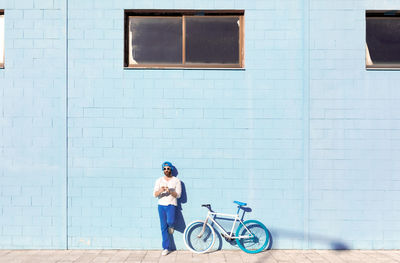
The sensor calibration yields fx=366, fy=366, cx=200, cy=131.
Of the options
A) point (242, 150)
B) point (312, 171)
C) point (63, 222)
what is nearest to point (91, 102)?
point (63, 222)

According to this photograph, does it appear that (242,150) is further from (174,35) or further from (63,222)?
(63,222)

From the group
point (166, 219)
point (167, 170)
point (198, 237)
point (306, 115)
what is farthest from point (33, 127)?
point (306, 115)

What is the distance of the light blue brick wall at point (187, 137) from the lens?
714cm

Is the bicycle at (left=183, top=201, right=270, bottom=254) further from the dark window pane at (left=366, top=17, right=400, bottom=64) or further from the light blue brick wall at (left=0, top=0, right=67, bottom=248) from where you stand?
the dark window pane at (left=366, top=17, right=400, bottom=64)

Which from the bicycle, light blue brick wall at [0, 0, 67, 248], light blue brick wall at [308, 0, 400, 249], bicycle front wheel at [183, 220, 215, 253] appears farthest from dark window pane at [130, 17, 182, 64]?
bicycle front wheel at [183, 220, 215, 253]

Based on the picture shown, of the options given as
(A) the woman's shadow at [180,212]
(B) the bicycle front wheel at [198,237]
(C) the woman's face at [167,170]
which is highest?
(C) the woman's face at [167,170]

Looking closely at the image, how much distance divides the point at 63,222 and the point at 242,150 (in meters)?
3.75

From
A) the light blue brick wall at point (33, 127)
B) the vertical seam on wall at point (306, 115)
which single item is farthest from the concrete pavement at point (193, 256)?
the vertical seam on wall at point (306, 115)

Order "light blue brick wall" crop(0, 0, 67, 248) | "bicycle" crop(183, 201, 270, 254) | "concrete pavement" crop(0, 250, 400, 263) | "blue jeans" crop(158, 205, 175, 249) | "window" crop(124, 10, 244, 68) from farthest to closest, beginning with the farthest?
"window" crop(124, 10, 244, 68), "light blue brick wall" crop(0, 0, 67, 248), "bicycle" crop(183, 201, 270, 254), "blue jeans" crop(158, 205, 175, 249), "concrete pavement" crop(0, 250, 400, 263)

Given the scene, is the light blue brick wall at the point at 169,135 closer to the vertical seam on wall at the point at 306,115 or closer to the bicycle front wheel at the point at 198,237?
the vertical seam on wall at the point at 306,115

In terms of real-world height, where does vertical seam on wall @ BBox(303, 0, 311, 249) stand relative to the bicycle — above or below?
above

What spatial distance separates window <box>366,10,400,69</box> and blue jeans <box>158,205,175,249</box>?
191 inches

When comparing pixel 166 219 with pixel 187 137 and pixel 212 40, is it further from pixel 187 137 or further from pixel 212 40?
pixel 212 40

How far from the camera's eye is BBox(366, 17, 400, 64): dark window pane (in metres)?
7.41
